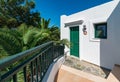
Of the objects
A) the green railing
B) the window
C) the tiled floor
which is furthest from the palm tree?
the window

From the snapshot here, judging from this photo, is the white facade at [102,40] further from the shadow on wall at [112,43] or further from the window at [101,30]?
the window at [101,30]

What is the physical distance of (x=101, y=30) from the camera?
986cm

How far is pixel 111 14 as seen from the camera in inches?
339

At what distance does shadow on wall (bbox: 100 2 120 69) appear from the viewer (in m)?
8.21

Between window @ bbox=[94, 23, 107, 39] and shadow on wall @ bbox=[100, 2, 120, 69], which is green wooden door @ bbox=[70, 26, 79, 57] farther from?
shadow on wall @ bbox=[100, 2, 120, 69]

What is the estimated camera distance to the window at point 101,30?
9.51 m

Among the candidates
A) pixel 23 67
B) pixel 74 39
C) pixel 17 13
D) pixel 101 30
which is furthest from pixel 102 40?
pixel 17 13

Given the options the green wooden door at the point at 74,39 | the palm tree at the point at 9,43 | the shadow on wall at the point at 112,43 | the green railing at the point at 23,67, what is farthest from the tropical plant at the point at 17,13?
the green railing at the point at 23,67

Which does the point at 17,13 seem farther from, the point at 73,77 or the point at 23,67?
the point at 23,67

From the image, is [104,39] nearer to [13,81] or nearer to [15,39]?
[15,39]

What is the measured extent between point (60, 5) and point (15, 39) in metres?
17.9

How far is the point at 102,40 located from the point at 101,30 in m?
0.76

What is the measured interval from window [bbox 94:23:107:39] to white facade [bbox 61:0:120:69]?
0.86 ft

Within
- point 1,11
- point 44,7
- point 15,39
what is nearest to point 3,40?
point 15,39
